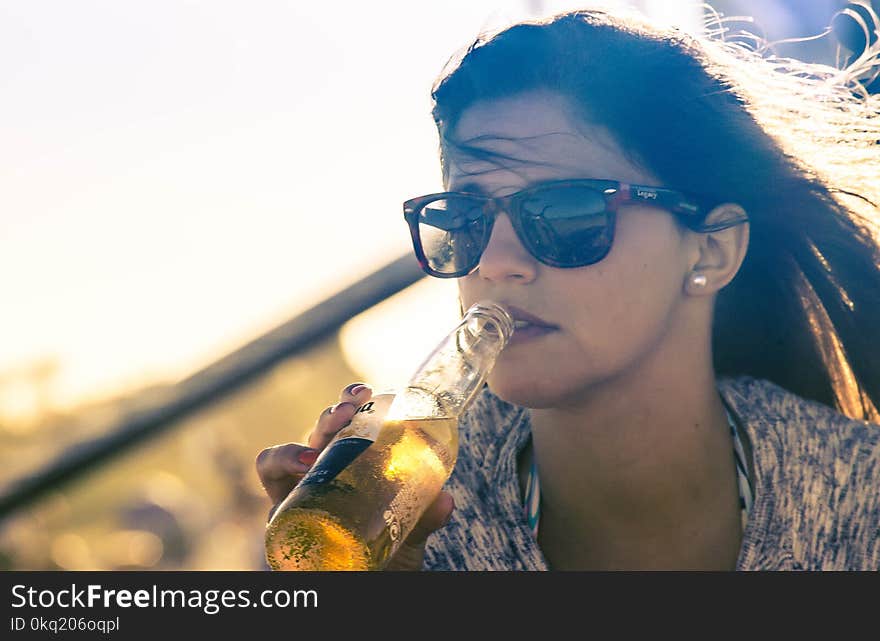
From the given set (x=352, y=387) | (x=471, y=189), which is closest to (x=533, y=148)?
(x=471, y=189)

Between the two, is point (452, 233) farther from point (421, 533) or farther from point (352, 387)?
point (421, 533)

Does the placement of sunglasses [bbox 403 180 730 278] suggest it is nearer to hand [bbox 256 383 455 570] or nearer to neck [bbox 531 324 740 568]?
neck [bbox 531 324 740 568]

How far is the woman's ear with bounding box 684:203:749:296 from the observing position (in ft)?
7.72

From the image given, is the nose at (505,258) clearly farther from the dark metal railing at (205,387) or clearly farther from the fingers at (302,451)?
the fingers at (302,451)

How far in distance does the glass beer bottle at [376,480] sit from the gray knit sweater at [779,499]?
592mm

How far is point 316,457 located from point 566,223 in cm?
→ 73

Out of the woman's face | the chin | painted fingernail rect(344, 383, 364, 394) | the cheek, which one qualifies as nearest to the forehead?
the woman's face

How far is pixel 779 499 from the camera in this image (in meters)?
2.35

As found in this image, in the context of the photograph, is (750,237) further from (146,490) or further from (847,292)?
(146,490)

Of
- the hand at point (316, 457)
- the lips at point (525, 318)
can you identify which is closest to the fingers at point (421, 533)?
the hand at point (316, 457)

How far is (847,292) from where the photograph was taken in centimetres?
265

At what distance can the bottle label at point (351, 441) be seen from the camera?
4.92ft
